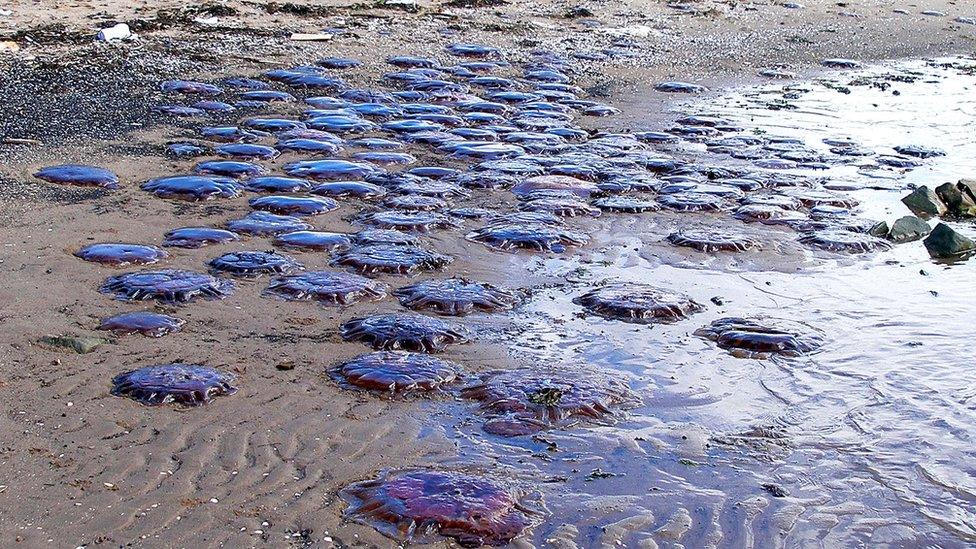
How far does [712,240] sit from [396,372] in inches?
94.1

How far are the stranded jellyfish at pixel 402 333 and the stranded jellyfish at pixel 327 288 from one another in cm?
25

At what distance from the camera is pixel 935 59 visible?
13.7 metres

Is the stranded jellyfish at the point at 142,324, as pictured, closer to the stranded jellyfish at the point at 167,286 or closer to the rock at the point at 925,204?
the stranded jellyfish at the point at 167,286

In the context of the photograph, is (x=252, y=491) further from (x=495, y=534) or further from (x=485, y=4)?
(x=485, y=4)

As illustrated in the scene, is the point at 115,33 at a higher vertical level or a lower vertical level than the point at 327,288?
higher

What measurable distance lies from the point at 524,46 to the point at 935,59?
5530 millimetres

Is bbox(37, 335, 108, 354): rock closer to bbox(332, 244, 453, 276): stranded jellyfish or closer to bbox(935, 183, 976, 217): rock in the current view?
bbox(332, 244, 453, 276): stranded jellyfish

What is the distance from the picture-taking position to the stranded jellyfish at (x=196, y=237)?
5.08m

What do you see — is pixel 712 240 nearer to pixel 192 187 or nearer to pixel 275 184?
pixel 275 184

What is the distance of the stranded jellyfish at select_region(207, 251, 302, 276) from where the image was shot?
479 cm

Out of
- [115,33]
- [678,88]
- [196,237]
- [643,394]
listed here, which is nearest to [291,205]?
[196,237]

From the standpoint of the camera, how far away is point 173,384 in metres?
3.65

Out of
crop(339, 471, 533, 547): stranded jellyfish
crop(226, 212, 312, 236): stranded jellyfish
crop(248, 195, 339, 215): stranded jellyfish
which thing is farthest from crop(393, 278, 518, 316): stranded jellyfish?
crop(339, 471, 533, 547): stranded jellyfish

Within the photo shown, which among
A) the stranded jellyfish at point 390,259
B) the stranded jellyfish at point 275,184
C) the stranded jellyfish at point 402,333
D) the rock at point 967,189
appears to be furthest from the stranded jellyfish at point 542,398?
the rock at point 967,189
